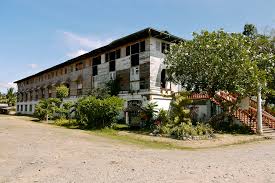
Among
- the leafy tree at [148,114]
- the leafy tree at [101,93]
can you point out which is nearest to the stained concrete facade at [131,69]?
the leafy tree at [148,114]

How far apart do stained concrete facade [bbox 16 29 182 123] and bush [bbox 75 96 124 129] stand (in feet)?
13.3

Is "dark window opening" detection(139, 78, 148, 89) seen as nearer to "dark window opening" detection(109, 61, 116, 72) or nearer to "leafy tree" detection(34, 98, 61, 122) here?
"dark window opening" detection(109, 61, 116, 72)

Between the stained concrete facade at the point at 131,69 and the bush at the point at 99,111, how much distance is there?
160 inches

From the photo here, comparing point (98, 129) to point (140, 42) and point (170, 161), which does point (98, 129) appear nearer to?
point (140, 42)

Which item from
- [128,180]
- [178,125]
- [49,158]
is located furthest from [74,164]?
[178,125]

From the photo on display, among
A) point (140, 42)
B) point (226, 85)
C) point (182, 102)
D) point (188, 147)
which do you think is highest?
point (140, 42)

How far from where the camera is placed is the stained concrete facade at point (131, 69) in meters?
27.2

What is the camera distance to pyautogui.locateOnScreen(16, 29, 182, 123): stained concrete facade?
27219mm

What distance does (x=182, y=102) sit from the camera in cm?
2105

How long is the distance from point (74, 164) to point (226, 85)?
1469cm

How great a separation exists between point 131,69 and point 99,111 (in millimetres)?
7685

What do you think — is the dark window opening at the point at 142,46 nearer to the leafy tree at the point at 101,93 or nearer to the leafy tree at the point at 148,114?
the leafy tree at the point at 101,93

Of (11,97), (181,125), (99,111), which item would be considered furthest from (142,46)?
(11,97)

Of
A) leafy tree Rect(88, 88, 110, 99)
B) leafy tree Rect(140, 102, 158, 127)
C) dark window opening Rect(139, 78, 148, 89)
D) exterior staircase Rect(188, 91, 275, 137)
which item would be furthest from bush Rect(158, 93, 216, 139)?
leafy tree Rect(88, 88, 110, 99)
